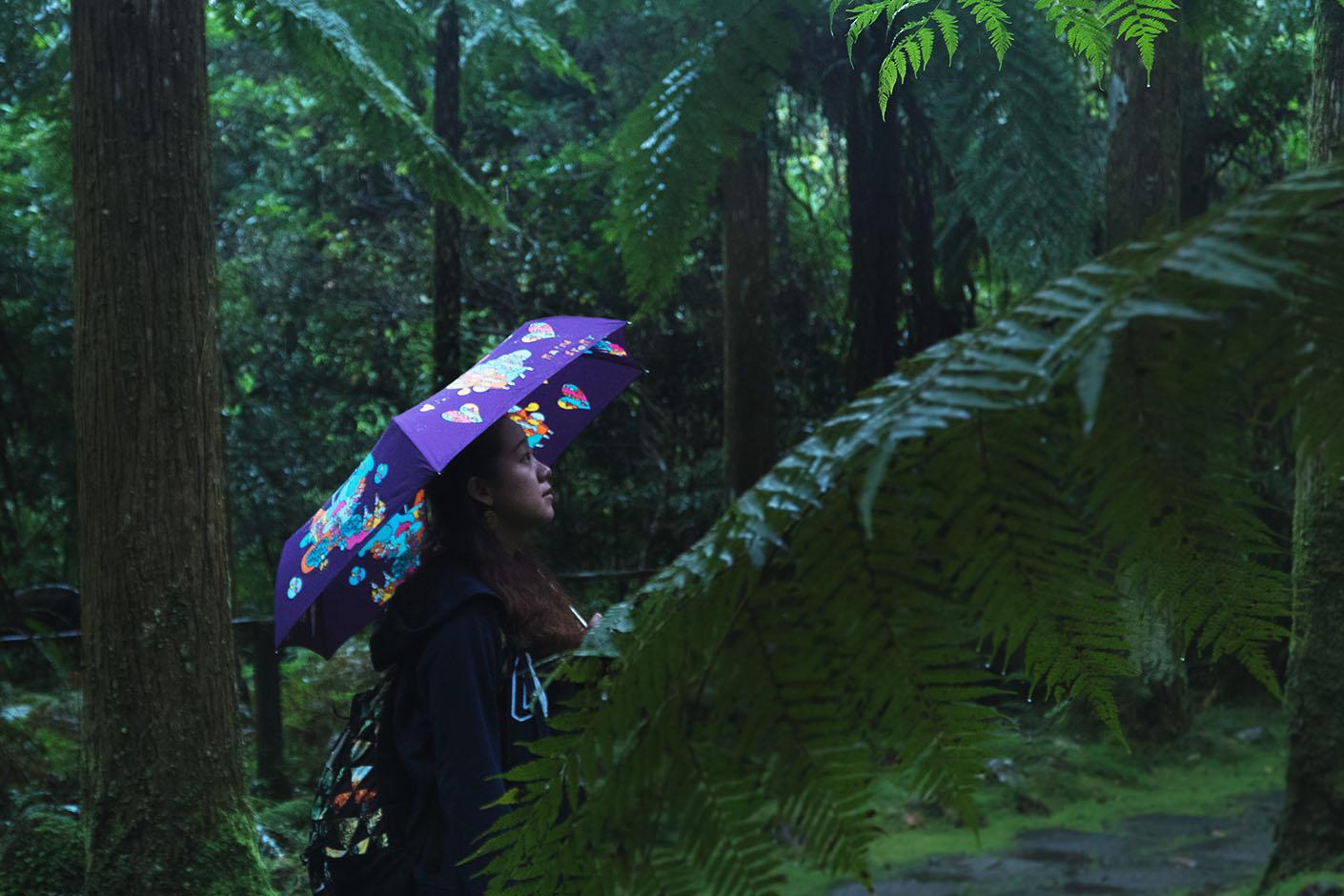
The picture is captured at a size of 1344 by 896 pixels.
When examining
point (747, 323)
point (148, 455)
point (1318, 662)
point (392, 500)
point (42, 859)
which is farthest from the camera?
point (747, 323)

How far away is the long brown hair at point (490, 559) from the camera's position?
2754mm

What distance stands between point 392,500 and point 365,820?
0.62 meters

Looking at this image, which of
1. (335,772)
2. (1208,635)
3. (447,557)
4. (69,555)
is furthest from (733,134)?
(69,555)

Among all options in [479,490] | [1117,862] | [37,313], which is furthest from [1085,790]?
[37,313]

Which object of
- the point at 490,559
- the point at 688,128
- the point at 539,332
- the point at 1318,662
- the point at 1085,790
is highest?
the point at 688,128

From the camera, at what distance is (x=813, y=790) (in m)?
0.74

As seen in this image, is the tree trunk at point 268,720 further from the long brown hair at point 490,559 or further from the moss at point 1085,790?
the long brown hair at point 490,559

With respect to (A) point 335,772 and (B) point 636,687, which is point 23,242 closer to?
(A) point 335,772

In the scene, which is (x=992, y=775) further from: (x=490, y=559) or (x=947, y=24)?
(x=947, y=24)

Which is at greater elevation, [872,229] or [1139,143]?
[1139,143]

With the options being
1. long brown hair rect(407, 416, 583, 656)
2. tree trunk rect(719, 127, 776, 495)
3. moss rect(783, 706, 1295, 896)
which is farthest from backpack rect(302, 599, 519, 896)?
tree trunk rect(719, 127, 776, 495)

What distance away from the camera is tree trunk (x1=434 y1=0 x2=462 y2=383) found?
9.77 metres

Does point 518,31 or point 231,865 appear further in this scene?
point 518,31

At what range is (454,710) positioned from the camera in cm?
248
